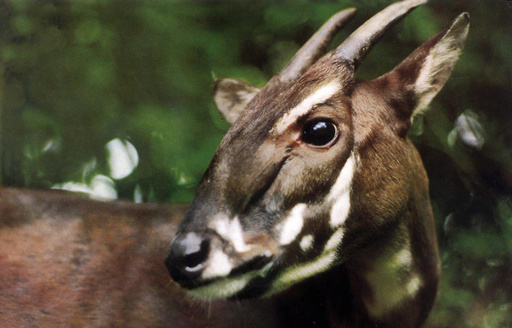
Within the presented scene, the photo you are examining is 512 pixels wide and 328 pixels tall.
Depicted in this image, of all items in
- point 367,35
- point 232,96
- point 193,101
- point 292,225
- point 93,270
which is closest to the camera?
point 292,225

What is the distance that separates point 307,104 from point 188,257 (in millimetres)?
768

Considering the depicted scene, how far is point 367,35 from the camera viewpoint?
2.35 m

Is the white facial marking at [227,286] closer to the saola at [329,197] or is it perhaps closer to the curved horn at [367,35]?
the saola at [329,197]

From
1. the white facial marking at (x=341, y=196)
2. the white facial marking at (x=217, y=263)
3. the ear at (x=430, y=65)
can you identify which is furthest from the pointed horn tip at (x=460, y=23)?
the white facial marking at (x=217, y=263)

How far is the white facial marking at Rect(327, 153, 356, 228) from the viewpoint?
7.04 ft

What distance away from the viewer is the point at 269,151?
83.9 inches

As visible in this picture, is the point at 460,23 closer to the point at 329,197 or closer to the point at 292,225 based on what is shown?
the point at 329,197

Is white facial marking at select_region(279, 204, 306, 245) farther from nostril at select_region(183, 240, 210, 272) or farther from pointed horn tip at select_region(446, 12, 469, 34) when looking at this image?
pointed horn tip at select_region(446, 12, 469, 34)

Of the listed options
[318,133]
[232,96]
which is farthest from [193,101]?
[318,133]

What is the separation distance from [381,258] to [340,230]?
0.32m

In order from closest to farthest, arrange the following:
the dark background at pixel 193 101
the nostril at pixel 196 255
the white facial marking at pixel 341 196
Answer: the nostril at pixel 196 255, the white facial marking at pixel 341 196, the dark background at pixel 193 101

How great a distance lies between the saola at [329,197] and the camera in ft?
6.60

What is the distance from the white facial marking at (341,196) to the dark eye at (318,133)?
0.38 ft

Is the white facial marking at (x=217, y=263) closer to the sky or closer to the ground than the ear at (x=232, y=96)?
closer to the sky
